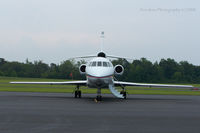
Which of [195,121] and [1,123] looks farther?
[195,121]

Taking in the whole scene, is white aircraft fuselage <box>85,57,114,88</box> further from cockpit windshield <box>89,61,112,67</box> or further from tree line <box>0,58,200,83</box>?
tree line <box>0,58,200,83</box>

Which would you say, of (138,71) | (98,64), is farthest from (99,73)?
(138,71)

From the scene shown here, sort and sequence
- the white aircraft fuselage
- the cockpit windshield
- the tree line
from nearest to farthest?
the white aircraft fuselage, the cockpit windshield, the tree line

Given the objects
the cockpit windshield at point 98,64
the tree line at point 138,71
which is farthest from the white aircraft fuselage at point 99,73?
the tree line at point 138,71

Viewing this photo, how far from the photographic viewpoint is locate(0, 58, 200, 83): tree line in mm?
59531

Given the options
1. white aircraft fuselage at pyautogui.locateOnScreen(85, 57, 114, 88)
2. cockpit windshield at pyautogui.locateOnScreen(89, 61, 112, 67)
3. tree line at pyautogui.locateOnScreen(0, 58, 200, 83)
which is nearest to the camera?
white aircraft fuselage at pyautogui.locateOnScreen(85, 57, 114, 88)

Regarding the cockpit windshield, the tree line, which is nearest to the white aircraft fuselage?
the cockpit windshield

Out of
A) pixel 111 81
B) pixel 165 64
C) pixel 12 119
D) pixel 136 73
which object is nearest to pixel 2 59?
pixel 165 64

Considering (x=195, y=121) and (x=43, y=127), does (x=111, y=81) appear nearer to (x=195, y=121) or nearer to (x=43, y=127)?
(x=195, y=121)

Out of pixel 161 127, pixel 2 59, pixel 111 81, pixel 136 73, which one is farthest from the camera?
pixel 2 59

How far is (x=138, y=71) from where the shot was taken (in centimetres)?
5875

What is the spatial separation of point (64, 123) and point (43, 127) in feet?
3.09

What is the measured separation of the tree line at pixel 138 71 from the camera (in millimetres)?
59531

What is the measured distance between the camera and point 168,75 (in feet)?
262
